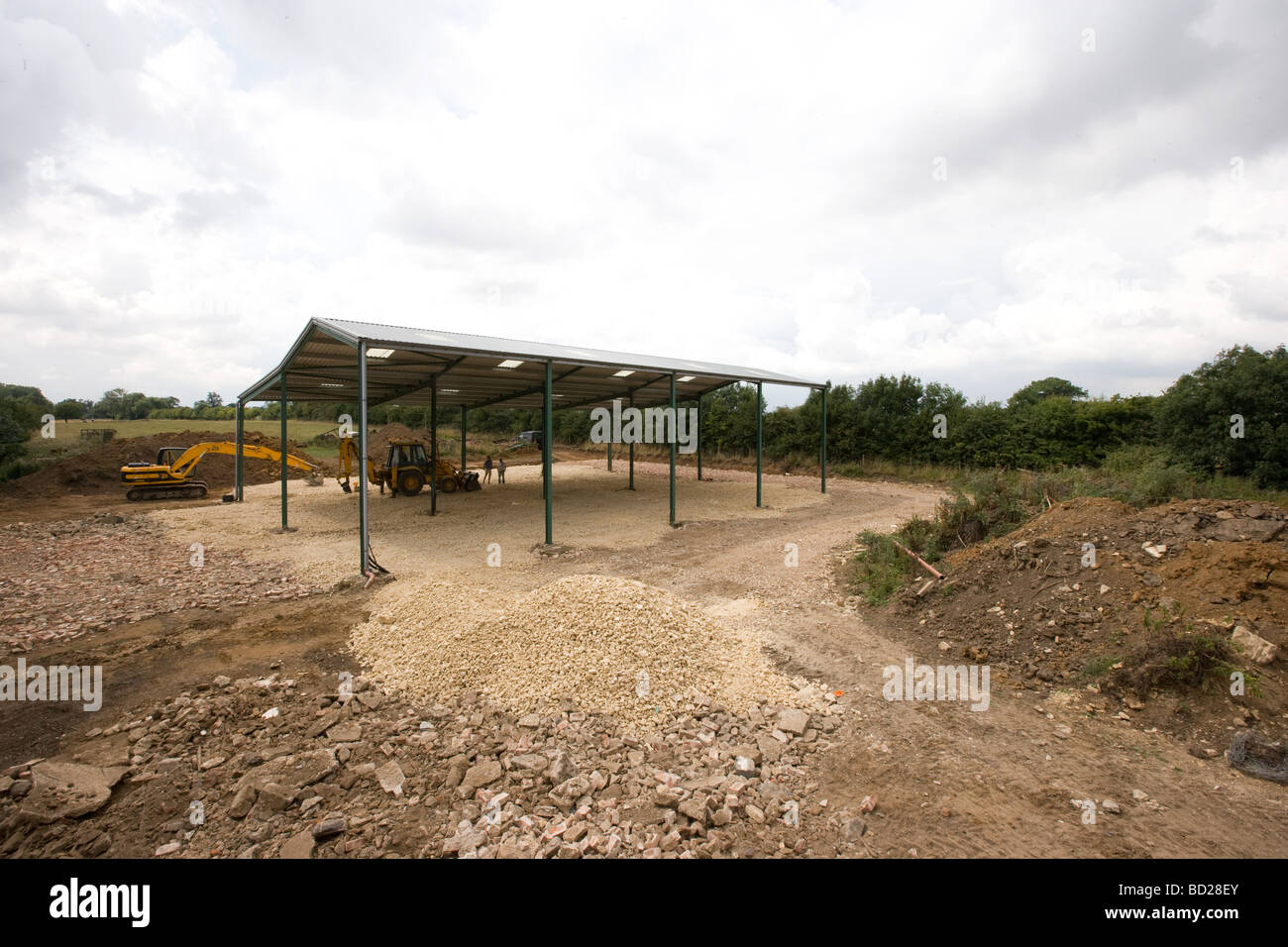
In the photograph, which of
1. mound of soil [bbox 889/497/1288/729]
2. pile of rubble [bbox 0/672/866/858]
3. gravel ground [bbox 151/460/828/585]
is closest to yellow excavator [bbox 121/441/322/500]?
gravel ground [bbox 151/460/828/585]

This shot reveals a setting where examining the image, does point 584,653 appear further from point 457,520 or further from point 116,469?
point 116,469

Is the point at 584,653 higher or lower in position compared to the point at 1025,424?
lower

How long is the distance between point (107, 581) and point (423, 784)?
25.5 feet

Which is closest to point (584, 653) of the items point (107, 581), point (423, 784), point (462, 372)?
point (423, 784)

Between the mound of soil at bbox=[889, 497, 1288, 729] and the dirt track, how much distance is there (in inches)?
A: 15.3

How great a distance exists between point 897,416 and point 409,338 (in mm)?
19396

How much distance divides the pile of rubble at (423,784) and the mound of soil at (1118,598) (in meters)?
A: 2.21

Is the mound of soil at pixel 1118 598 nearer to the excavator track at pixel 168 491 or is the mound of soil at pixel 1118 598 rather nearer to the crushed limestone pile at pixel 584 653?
the crushed limestone pile at pixel 584 653

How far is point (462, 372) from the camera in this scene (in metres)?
13.4

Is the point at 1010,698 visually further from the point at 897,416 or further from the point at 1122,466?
the point at 897,416

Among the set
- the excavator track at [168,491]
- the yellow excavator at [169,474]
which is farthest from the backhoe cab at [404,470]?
the excavator track at [168,491]

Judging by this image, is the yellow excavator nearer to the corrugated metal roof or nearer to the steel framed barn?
the steel framed barn

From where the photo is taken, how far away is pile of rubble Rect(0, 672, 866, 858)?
2865mm

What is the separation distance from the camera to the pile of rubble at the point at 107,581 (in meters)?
6.29
